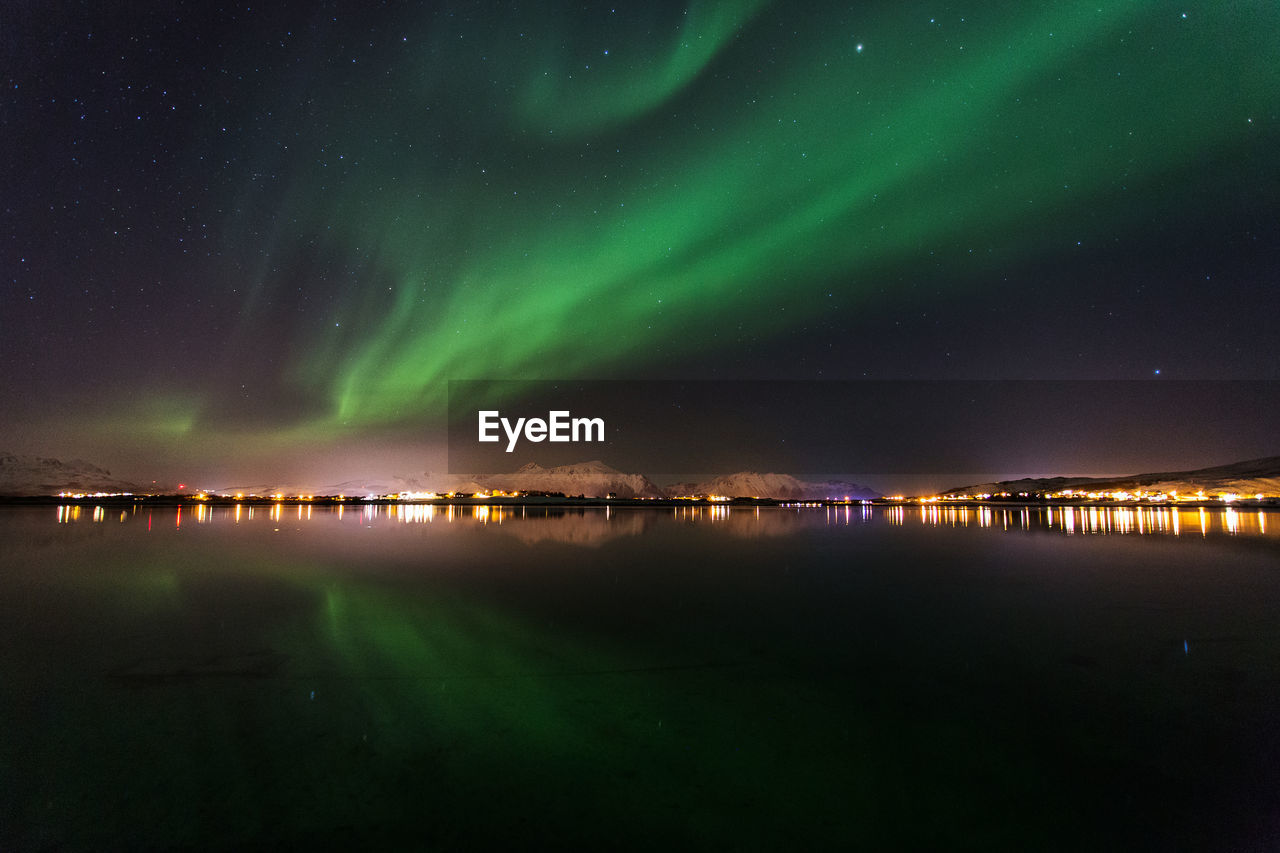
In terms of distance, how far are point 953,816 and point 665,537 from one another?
3441 centimetres

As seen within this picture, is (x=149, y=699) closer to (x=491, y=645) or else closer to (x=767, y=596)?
(x=491, y=645)

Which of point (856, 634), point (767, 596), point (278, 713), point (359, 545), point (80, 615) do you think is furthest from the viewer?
point (359, 545)

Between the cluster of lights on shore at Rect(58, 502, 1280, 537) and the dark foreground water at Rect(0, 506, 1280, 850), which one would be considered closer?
the dark foreground water at Rect(0, 506, 1280, 850)

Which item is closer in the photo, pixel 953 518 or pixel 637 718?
pixel 637 718

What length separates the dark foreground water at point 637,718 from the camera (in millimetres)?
5348

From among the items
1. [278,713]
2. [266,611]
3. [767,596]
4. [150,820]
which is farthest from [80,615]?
[767,596]

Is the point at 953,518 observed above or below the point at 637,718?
below

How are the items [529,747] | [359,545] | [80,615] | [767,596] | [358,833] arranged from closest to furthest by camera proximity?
[358,833] → [529,747] → [80,615] → [767,596] → [359,545]

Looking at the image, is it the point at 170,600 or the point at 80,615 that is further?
the point at 170,600

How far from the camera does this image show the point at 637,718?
25.4ft

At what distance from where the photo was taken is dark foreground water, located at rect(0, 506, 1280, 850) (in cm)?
535

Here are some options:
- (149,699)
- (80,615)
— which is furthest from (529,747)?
(80,615)

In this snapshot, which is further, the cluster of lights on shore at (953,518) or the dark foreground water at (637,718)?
the cluster of lights on shore at (953,518)

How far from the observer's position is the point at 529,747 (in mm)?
6836
